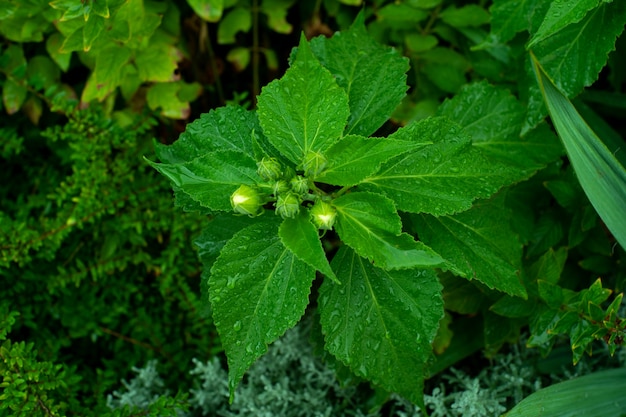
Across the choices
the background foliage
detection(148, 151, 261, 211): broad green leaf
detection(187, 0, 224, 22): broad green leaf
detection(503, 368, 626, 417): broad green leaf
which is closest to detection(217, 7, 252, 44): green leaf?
the background foliage

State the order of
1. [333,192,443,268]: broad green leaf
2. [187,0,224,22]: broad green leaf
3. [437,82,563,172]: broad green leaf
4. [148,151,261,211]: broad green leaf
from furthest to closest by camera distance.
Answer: [187,0,224,22]: broad green leaf < [437,82,563,172]: broad green leaf < [148,151,261,211]: broad green leaf < [333,192,443,268]: broad green leaf

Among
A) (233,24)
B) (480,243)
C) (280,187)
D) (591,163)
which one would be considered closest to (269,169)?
(280,187)

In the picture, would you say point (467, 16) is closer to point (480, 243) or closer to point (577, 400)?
point (480, 243)

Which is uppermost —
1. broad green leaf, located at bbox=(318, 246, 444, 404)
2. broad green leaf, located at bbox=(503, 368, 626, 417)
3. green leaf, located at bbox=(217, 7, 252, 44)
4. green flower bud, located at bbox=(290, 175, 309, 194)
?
green flower bud, located at bbox=(290, 175, 309, 194)

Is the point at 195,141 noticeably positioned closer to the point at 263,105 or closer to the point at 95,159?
the point at 263,105

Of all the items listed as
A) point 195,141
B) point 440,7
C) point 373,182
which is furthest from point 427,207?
point 440,7

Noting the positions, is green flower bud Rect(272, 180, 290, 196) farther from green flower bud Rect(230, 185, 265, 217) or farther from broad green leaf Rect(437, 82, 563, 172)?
broad green leaf Rect(437, 82, 563, 172)
